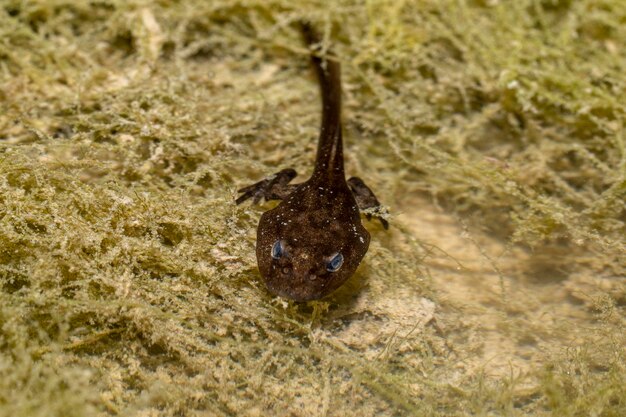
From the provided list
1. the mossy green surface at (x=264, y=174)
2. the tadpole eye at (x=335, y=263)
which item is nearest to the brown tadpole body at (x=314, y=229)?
the tadpole eye at (x=335, y=263)

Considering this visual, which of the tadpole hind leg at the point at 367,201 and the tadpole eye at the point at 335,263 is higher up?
the tadpole eye at the point at 335,263

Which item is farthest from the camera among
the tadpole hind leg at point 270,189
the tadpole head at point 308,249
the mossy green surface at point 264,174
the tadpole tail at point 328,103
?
the tadpole tail at point 328,103

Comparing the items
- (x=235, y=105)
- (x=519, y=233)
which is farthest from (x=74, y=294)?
(x=519, y=233)

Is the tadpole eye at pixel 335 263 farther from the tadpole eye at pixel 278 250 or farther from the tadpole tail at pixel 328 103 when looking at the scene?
the tadpole tail at pixel 328 103

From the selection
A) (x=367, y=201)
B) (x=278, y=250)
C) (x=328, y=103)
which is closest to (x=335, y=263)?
(x=278, y=250)

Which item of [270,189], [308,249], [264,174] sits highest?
[308,249]

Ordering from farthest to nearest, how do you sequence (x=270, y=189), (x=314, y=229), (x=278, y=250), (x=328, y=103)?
(x=328, y=103) < (x=270, y=189) < (x=314, y=229) < (x=278, y=250)

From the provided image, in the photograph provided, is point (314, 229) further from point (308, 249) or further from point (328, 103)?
point (328, 103)

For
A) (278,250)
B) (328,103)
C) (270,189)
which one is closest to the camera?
(278,250)
